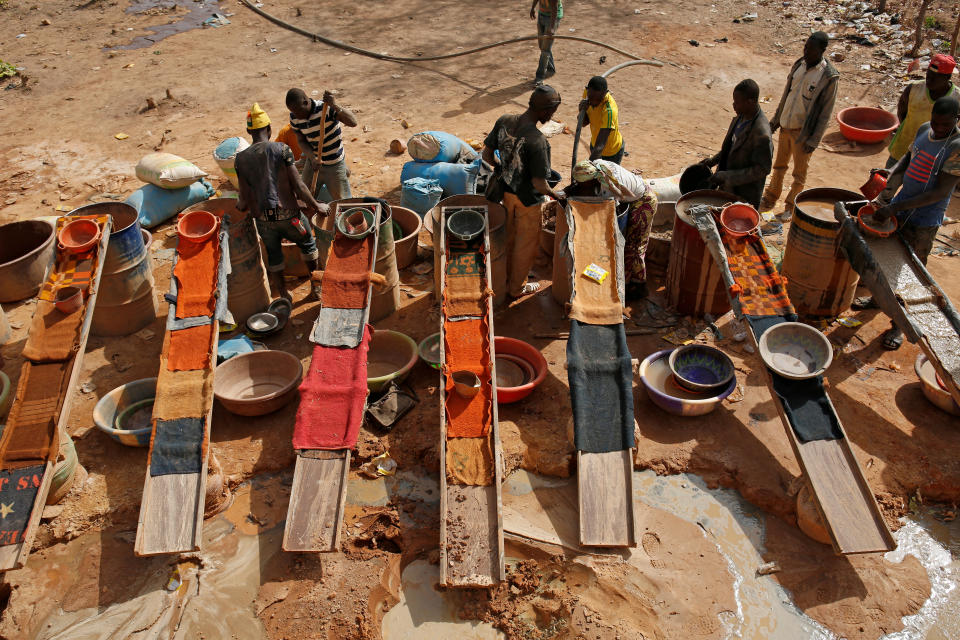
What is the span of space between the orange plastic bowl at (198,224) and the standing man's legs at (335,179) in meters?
1.50

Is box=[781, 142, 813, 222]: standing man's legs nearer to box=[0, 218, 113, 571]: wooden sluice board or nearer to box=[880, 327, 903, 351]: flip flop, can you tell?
box=[880, 327, 903, 351]: flip flop

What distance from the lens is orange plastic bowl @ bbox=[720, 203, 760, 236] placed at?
18.2ft

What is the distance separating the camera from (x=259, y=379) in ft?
17.5

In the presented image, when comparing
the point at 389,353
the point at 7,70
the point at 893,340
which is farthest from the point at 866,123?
the point at 7,70

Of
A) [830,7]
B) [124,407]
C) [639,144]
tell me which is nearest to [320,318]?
[124,407]

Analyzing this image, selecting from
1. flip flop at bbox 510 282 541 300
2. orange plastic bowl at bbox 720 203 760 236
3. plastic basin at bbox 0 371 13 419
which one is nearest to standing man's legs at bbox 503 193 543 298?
flip flop at bbox 510 282 541 300

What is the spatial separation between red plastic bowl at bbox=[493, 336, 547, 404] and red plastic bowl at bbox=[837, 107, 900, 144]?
20.0ft

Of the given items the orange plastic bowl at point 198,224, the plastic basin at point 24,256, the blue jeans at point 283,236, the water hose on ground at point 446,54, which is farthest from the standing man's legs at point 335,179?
the water hose on ground at point 446,54

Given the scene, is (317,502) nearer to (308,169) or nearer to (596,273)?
(596,273)

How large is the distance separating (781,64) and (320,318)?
9393mm

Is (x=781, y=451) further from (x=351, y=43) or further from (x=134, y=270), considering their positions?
(x=351, y=43)

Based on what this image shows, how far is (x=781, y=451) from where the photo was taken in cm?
468

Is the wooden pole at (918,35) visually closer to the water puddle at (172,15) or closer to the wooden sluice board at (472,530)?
the wooden sluice board at (472,530)

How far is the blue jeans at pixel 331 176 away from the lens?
6.59 meters
